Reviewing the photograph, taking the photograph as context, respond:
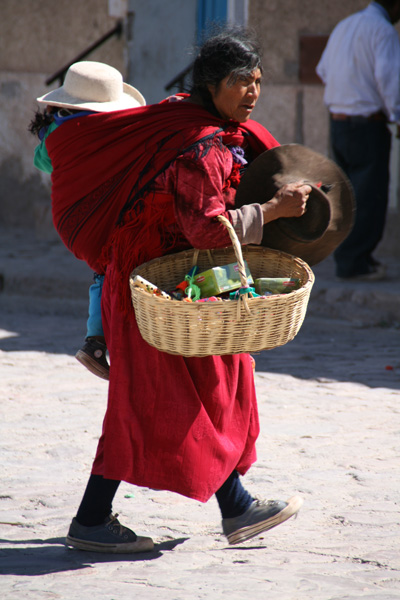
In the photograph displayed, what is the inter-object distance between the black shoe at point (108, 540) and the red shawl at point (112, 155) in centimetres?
100

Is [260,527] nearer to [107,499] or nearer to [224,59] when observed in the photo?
[107,499]

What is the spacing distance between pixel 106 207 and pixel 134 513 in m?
1.31

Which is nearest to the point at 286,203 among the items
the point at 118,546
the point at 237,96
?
the point at 237,96

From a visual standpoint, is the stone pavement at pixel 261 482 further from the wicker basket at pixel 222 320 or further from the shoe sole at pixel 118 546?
the wicker basket at pixel 222 320

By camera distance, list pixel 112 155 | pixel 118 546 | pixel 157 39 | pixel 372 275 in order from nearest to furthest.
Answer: pixel 112 155
pixel 118 546
pixel 372 275
pixel 157 39

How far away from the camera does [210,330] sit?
2.88 meters

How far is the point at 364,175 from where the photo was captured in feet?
24.5

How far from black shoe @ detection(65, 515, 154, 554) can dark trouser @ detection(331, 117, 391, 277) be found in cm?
459

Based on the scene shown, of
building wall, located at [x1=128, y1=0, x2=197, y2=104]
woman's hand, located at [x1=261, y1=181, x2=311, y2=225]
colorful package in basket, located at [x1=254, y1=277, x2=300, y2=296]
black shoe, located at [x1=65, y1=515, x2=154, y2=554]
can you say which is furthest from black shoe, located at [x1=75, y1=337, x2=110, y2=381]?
building wall, located at [x1=128, y1=0, x2=197, y2=104]

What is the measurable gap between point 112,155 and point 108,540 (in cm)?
142

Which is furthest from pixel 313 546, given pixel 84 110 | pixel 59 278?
pixel 59 278

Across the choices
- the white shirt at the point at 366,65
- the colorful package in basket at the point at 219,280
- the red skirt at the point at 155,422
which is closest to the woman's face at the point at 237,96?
the colorful package in basket at the point at 219,280

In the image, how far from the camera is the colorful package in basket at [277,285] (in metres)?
3.08

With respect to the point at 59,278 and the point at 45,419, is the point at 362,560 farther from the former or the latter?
the point at 59,278
